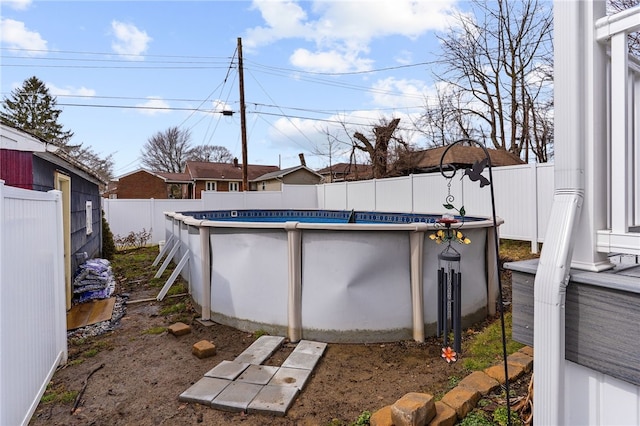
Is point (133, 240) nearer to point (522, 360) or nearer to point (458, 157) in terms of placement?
point (522, 360)

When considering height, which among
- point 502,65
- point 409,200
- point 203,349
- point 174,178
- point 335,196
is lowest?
point 203,349

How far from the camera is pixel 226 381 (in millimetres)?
2990

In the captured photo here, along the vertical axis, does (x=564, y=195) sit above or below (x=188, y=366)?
above

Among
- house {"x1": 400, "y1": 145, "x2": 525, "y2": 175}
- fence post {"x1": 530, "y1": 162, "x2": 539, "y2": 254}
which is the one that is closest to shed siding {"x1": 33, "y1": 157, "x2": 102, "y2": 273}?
fence post {"x1": 530, "y1": 162, "x2": 539, "y2": 254}

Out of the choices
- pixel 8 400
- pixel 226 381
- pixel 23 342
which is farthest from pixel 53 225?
pixel 226 381

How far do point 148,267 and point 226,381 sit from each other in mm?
6446

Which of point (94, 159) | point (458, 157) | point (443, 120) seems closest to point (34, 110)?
point (94, 159)

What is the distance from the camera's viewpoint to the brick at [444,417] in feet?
7.09

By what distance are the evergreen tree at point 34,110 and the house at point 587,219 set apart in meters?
31.7

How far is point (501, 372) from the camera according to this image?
8.94 ft

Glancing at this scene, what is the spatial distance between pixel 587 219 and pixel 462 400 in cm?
161

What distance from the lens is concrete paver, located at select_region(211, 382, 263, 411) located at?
2639 millimetres

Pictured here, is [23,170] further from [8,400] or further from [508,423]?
[508,423]

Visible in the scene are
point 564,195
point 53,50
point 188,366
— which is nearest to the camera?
point 564,195
